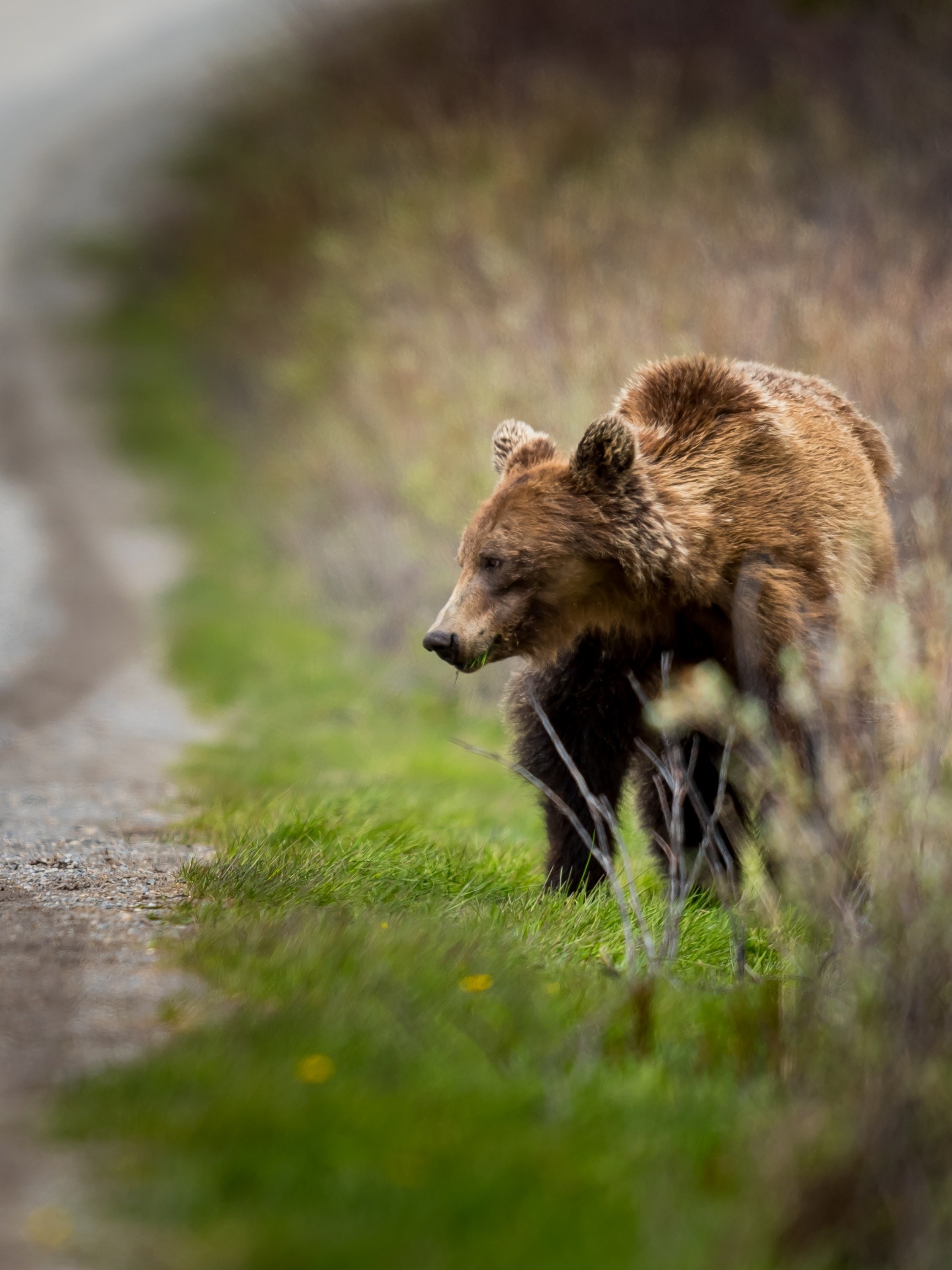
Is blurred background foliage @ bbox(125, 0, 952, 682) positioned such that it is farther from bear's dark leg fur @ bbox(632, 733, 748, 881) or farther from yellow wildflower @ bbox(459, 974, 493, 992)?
yellow wildflower @ bbox(459, 974, 493, 992)

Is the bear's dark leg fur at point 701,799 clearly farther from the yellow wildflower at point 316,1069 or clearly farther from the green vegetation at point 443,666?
the yellow wildflower at point 316,1069

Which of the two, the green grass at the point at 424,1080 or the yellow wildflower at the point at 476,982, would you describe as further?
the yellow wildflower at the point at 476,982

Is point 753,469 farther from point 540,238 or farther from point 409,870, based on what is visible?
point 540,238

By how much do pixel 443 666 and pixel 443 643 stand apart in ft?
23.2

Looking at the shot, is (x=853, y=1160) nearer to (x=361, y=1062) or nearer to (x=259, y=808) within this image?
(x=361, y=1062)

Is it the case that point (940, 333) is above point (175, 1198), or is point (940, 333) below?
above

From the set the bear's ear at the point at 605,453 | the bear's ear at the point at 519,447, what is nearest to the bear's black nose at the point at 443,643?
the bear's ear at the point at 605,453

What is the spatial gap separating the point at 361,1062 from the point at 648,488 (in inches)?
96.7

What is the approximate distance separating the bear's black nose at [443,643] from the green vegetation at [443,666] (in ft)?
2.83

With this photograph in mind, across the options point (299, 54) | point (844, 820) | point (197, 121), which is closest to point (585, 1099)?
point (844, 820)

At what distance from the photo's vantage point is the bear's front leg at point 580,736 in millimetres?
5254

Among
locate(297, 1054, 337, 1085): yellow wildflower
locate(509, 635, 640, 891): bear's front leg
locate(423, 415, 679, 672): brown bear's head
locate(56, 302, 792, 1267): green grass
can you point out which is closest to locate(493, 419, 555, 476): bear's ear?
locate(423, 415, 679, 672): brown bear's head

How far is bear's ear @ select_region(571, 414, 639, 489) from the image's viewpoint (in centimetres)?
494

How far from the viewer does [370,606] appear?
13.6m
